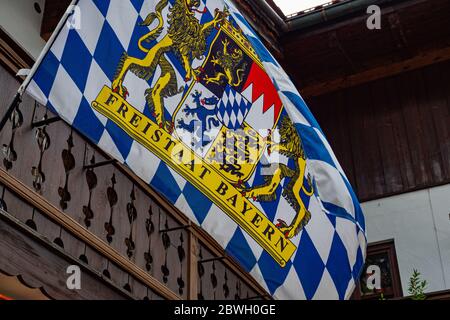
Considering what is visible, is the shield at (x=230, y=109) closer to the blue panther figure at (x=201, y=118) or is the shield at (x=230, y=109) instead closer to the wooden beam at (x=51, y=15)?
the blue panther figure at (x=201, y=118)

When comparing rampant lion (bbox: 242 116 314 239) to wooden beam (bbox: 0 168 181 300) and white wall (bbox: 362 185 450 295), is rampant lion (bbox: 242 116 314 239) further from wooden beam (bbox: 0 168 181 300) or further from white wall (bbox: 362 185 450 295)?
white wall (bbox: 362 185 450 295)

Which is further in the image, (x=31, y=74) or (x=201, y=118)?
(x=201, y=118)

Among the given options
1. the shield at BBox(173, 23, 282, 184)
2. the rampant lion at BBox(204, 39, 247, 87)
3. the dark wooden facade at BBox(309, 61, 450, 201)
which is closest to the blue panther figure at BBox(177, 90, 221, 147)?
the shield at BBox(173, 23, 282, 184)

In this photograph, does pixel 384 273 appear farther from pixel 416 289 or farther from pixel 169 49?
pixel 169 49

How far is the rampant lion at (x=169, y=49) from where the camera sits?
4441 mm

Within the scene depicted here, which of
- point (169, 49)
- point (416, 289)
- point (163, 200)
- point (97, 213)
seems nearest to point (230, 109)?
point (169, 49)

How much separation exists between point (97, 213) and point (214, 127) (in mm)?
2073

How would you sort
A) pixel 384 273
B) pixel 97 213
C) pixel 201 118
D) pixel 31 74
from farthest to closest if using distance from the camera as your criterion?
pixel 384 273, pixel 97 213, pixel 201 118, pixel 31 74

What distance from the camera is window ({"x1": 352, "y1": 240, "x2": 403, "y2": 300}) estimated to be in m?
8.90

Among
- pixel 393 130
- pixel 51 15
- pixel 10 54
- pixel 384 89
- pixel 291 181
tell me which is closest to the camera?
pixel 291 181

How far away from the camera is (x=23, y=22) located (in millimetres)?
7176

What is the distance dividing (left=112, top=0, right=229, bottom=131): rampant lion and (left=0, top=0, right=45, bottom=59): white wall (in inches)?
98.7

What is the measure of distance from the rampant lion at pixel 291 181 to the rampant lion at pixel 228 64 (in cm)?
44
